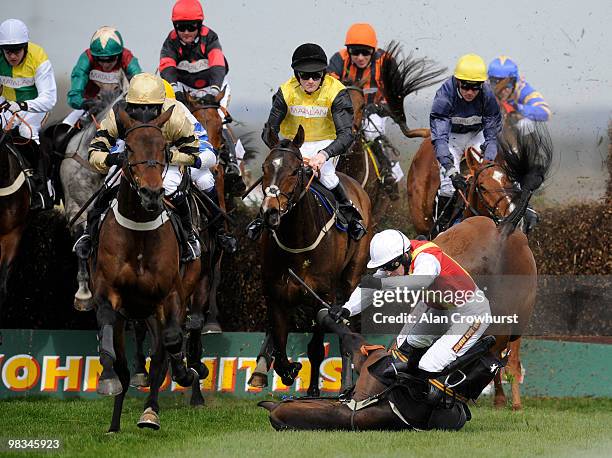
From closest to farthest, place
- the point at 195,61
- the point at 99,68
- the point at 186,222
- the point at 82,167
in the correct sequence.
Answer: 1. the point at 186,222
2. the point at 82,167
3. the point at 99,68
4. the point at 195,61

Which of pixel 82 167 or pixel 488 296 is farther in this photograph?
pixel 82 167

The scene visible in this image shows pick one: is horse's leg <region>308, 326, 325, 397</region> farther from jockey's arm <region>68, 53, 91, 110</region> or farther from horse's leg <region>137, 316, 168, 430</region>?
jockey's arm <region>68, 53, 91, 110</region>

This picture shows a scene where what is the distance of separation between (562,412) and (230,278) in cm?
389

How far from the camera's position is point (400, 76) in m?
14.2


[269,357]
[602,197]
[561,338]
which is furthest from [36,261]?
[602,197]

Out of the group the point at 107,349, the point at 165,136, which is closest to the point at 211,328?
the point at 165,136

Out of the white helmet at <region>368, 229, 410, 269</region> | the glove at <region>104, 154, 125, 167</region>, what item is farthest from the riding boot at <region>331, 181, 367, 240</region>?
the glove at <region>104, 154, 125, 167</region>

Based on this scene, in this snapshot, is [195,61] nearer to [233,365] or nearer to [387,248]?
[233,365]

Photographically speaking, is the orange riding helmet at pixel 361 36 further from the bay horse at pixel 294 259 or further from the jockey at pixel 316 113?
the bay horse at pixel 294 259

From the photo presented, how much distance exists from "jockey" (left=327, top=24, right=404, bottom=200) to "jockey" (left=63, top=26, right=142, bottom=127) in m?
2.41

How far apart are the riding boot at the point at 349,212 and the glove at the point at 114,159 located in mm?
2708

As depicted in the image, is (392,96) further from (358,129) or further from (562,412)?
(562,412)

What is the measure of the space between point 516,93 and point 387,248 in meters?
7.60

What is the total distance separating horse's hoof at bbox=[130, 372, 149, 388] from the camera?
38.0 feet
